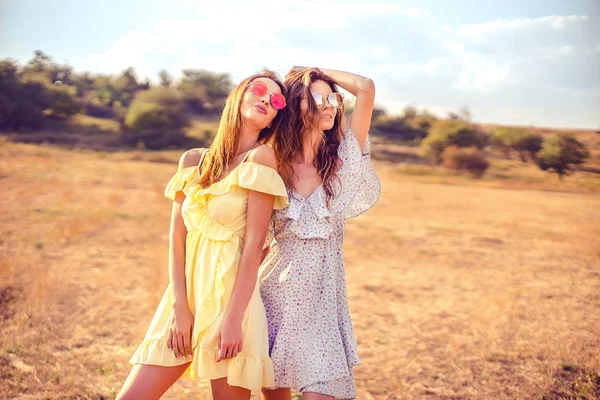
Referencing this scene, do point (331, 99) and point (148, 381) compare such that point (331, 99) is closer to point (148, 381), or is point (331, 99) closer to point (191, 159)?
point (191, 159)

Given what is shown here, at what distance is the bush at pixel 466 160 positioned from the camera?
65.3 feet

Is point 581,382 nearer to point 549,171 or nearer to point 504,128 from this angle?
point 549,171

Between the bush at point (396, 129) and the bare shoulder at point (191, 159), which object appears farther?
the bush at point (396, 129)

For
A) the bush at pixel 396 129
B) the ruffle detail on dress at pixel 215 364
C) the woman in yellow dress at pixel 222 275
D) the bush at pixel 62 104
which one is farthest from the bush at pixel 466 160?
the ruffle detail on dress at pixel 215 364

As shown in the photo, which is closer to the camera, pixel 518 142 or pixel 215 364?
pixel 215 364

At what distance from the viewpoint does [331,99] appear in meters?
2.26

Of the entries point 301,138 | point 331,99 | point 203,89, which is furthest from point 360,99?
point 203,89

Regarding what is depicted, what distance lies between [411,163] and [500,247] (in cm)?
1539

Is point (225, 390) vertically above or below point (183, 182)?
below

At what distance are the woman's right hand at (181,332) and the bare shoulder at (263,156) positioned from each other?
0.64 meters

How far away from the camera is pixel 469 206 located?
13211 millimetres

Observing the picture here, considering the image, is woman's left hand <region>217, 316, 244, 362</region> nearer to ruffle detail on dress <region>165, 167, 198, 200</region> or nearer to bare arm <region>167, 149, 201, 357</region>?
bare arm <region>167, 149, 201, 357</region>

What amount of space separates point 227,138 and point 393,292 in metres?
4.46

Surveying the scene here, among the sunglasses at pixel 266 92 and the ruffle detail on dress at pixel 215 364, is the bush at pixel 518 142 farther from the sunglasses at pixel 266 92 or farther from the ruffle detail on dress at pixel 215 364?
the ruffle detail on dress at pixel 215 364
